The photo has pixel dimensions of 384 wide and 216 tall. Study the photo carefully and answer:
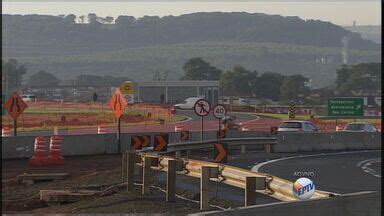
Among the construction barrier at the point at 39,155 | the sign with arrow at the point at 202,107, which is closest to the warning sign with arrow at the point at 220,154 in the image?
the construction barrier at the point at 39,155

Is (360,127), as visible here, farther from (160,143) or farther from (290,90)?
(290,90)

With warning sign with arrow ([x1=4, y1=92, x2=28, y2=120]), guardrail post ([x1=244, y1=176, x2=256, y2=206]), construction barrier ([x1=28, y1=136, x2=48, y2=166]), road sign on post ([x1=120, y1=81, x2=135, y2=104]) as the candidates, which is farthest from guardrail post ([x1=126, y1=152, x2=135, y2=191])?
warning sign with arrow ([x1=4, y1=92, x2=28, y2=120])

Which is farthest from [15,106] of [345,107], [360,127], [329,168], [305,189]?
[345,107]

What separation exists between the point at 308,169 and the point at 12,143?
1037 cm

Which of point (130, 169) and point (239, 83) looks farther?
point (239, 83)

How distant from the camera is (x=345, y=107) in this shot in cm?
5147

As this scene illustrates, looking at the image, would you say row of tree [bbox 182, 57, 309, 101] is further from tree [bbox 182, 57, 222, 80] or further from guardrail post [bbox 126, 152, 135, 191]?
guardrail post [bbox 126, 152, 135, 191]

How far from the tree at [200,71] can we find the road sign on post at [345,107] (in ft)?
455

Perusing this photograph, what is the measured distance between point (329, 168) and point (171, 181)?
1105 centimetres

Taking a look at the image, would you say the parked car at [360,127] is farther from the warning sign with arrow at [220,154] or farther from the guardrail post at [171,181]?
the guardrail post at [171,181]

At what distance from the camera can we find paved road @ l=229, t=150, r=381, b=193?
62.5 feet

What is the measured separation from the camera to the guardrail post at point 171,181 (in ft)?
48.1

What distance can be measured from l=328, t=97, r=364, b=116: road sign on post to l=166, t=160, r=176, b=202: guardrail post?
122 feet

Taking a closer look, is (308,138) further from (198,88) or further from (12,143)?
(198,88)
